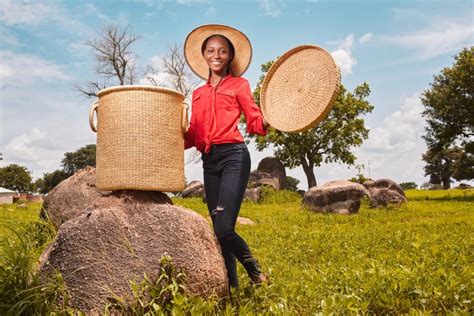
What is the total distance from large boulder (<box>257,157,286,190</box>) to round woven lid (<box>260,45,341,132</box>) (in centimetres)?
2920

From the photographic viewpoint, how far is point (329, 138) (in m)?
40.7

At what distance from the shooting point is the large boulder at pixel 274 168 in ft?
114

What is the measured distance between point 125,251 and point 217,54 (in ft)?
7.98

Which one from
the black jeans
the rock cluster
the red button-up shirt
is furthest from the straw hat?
the rock cluster

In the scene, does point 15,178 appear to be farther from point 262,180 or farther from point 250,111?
point 250,111

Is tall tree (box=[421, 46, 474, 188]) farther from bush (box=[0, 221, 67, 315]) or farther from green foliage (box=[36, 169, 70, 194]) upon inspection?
green foliage (box=[36, 169, 70, 194])

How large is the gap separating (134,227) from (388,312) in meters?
2.73

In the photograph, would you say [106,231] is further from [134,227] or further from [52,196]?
[52,196]

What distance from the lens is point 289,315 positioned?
4.18 m

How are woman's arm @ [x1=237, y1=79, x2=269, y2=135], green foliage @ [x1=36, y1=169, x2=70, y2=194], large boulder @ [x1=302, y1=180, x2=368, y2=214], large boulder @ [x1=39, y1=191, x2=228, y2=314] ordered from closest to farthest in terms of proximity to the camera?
large boulder @ [x1=39, y1=191, x2=228, y2=314] → woman's arm @ [x1=237, y1=79, x2=269, y2=135] → large boulder @ [x1=302, y1=180, x2=368, y2=214] → green foliage @ [x1=36, y1=169, x2=70, y2=194]

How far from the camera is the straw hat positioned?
5.41 m

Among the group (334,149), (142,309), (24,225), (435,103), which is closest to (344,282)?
(142,309)

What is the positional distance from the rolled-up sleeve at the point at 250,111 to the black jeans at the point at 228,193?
0.26m

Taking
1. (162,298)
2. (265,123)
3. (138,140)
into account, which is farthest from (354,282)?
(138,140)
